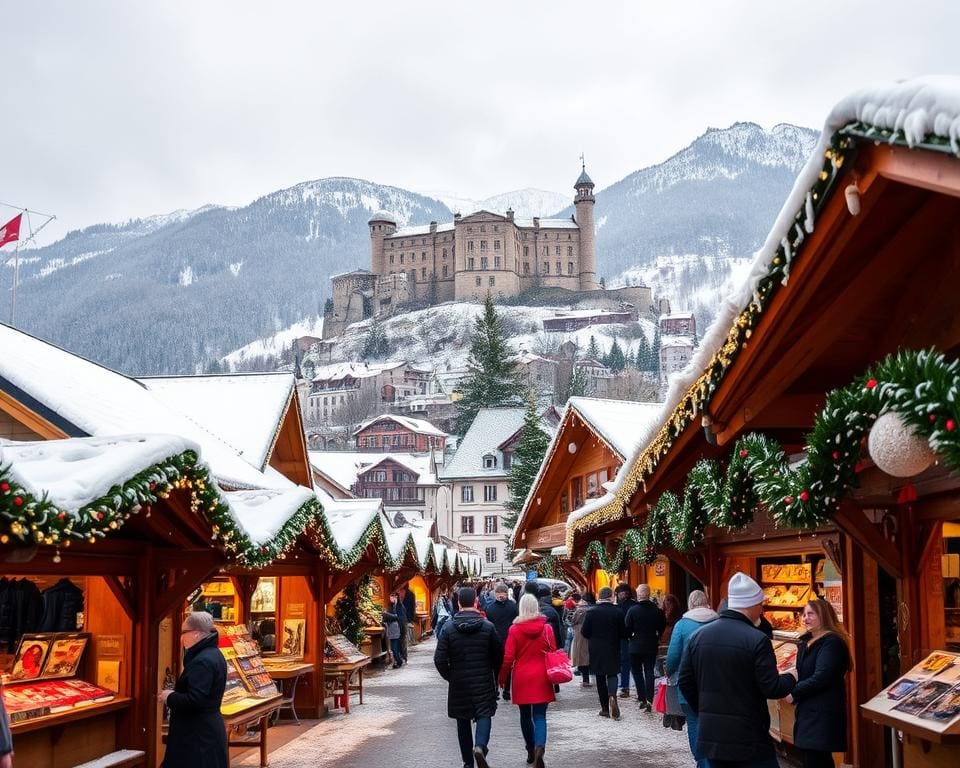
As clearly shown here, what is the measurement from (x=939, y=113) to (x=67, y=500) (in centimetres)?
490

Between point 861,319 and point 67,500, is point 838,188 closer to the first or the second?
point 861,319

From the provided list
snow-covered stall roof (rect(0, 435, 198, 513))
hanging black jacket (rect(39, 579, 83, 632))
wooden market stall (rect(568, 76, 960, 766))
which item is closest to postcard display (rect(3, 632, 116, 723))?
hanging black jacket (rect(39, 579, 83, 632))

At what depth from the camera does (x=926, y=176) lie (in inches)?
160

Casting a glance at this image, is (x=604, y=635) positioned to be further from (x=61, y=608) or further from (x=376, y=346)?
(x=376, y=346)

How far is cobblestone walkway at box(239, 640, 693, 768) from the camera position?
38.9 ft

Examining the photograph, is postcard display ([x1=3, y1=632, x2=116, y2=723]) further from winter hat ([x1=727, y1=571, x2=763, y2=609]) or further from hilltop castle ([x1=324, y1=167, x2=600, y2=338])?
hilltop castle ([x1=324, y1=167, x2=600, y2=338])

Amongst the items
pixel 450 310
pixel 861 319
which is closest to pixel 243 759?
pixel 861 319

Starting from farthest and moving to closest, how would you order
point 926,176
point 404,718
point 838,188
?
1. point 404,718
2. point 838,188
3. point 926,176

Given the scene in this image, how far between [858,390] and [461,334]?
517 feet

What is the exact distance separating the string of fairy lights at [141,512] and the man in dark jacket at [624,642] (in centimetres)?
508

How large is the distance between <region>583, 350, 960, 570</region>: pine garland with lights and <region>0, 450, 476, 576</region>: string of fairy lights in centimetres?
373

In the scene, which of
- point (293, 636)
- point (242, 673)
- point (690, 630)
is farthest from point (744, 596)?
point (293, 636)

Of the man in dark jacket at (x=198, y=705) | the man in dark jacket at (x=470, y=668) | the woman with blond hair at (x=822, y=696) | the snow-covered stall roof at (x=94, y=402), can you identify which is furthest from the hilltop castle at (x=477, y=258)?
the woman with blond hair at (x=822, y=696)

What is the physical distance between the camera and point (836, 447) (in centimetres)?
595
